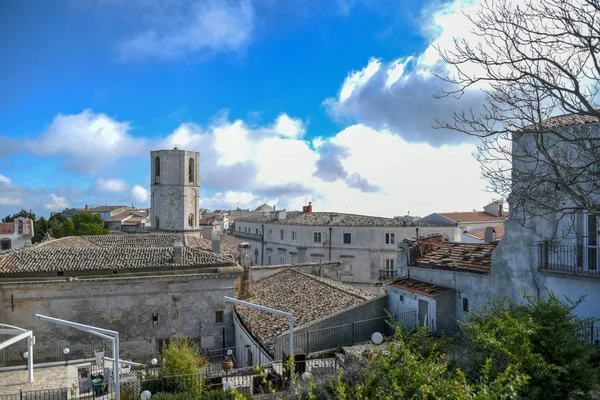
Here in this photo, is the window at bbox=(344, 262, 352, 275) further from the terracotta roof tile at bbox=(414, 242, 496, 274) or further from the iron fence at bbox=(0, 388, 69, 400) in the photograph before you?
the iron fence at bbox=(0, 388, 69, 400)

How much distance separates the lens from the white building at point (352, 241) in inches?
1524

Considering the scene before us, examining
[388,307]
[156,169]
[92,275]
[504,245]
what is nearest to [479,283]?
[504,245]

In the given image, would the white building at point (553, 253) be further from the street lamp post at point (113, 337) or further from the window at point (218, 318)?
the window at point (218, 318)

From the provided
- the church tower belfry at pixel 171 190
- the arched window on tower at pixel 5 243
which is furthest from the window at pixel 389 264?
the arched window on tower at pixel 5 243

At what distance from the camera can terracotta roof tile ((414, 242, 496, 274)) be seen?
1488 cm

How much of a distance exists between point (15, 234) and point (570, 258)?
208 ft

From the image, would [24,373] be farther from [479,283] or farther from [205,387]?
[479,283]

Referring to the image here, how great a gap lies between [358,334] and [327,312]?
1518mm

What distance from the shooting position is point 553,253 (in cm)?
1269

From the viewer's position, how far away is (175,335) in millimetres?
21109

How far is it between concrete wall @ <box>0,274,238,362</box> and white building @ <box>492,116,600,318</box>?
43.9 ft

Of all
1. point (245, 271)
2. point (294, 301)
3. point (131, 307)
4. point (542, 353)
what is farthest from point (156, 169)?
point (542, 353)

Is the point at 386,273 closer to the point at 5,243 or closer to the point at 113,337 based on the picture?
the point at 113,337

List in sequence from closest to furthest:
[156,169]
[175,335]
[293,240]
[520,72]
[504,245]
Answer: [520,72], [504,245], [175,335], [293,240], [156,169]
